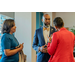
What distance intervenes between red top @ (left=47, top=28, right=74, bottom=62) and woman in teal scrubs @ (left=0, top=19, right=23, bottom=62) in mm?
410

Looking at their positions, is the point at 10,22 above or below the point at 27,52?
above

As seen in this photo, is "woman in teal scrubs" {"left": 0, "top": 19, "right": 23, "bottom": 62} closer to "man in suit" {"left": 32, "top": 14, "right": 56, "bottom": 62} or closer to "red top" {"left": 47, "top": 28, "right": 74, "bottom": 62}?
"man in suit" {"left": 32, "top": 14, "right": 56, "bottom": 62}

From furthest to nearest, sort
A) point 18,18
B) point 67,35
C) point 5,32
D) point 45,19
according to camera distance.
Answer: point 18,18
point 45,19
point 5,32
point 67,35

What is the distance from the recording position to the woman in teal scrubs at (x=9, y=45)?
101 cm

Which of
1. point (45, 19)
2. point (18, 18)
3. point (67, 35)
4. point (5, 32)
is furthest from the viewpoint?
point (18, 18)

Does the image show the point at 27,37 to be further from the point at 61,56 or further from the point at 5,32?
the point at 61,56

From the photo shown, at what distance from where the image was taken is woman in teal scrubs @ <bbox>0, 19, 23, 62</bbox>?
1013 millimetres

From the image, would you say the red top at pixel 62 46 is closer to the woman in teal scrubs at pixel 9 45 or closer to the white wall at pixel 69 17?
the woman in teal scrubs at pixel 9 45

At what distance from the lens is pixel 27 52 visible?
152cm

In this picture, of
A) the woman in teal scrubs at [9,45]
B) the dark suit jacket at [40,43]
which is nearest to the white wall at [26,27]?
the dark suit jacket at [40,43]
